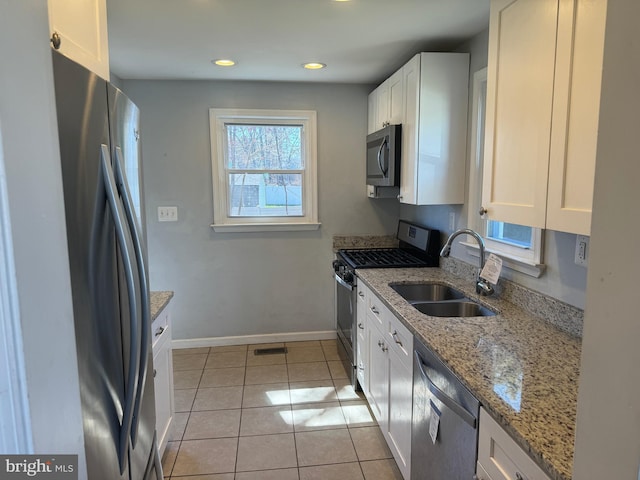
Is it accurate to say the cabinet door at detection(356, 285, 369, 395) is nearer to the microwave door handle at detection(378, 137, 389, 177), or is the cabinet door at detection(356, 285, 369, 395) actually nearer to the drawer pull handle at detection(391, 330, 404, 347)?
the drawer pull handle at detection(391, 330, 404, 347)

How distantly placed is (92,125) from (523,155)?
136cm

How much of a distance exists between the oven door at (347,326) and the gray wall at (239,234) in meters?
0.51

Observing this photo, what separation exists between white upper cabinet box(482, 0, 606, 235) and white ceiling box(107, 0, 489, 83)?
63 cm

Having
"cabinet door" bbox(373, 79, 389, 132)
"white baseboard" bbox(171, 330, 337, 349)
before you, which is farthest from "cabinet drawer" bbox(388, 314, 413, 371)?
"white baseboard" bbox(171, 330, 337, 349)

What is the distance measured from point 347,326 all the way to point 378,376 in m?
0.81

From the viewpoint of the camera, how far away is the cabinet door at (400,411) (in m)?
1.81

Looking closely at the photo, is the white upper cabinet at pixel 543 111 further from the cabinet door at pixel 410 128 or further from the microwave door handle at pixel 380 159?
the microwave door handle at pixel 380 159

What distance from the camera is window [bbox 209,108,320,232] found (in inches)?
140

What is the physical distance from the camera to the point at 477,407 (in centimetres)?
118

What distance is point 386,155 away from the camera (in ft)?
9.36

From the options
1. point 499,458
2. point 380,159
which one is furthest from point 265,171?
point 499,458

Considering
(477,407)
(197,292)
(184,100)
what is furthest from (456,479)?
(184,100)

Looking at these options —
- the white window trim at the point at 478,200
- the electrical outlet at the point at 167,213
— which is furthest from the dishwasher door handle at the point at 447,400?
the electrical outlet at the point at 167,213

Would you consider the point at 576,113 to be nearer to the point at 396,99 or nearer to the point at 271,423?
the point at 396,99
